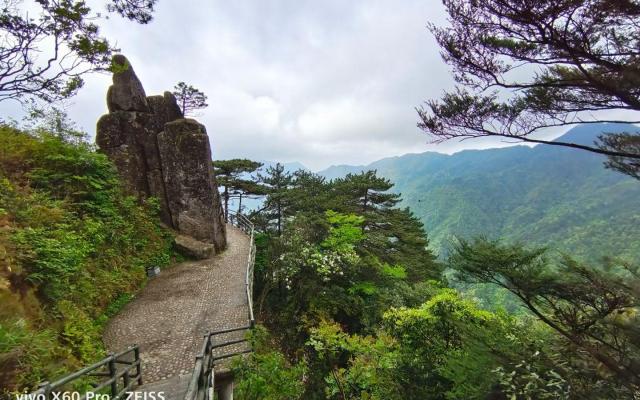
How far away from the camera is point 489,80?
5734mm

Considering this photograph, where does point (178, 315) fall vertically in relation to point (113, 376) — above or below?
below

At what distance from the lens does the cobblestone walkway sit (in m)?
6.83

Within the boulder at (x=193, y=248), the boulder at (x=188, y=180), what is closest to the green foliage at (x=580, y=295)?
the boulder at (x=193, y=248)

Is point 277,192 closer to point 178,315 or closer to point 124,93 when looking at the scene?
point 124,93

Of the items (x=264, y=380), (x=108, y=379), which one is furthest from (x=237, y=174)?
(x=108, y=379)

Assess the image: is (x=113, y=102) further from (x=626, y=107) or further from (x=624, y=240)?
(x=624, y=240)

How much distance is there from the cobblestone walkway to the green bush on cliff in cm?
57

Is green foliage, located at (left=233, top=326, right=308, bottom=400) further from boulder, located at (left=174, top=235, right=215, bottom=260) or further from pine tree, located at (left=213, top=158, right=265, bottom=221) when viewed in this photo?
pine tree, located at (left=213, top=158, right=265, bottom=221)

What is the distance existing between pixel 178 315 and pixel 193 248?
559cm

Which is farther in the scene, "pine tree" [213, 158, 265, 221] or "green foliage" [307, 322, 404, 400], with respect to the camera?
"pine tree" [213, 158, 265, 221]

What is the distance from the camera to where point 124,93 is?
15.3 metres

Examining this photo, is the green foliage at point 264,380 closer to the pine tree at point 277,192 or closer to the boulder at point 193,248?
the boulder at point 193,248

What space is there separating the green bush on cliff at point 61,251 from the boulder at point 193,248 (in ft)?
1.75

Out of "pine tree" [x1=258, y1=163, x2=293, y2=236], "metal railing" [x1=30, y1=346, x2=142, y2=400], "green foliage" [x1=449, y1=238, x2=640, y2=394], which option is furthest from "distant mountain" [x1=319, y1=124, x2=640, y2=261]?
"metal railing" [x1=30, y1=346, x2=142, y2=400]
